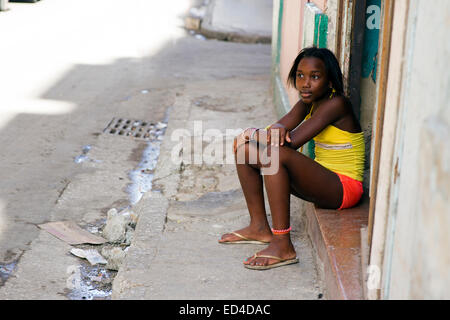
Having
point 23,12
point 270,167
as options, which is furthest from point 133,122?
point 23,12

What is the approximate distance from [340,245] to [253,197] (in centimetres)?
60

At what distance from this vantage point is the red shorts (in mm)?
3143

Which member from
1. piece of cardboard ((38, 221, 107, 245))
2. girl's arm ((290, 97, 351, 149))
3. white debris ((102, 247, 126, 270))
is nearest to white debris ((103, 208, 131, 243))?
piece of cardboard ((38, 221, 107, 245))

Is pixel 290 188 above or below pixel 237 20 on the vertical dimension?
below

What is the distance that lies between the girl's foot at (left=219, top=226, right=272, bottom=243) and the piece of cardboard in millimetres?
974

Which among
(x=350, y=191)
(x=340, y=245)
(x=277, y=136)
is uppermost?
(x=277, y=136)

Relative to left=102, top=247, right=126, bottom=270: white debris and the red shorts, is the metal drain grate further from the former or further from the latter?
the red shorts

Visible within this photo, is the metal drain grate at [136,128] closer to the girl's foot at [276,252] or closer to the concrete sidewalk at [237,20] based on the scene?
the girl's foot at [276,252]

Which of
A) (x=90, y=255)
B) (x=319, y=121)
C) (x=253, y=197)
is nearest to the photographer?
(x=319, y=121)

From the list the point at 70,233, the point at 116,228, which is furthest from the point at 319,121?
the point at 70,233

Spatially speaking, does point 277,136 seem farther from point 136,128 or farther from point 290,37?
point 136,128

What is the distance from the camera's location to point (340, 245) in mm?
2807
